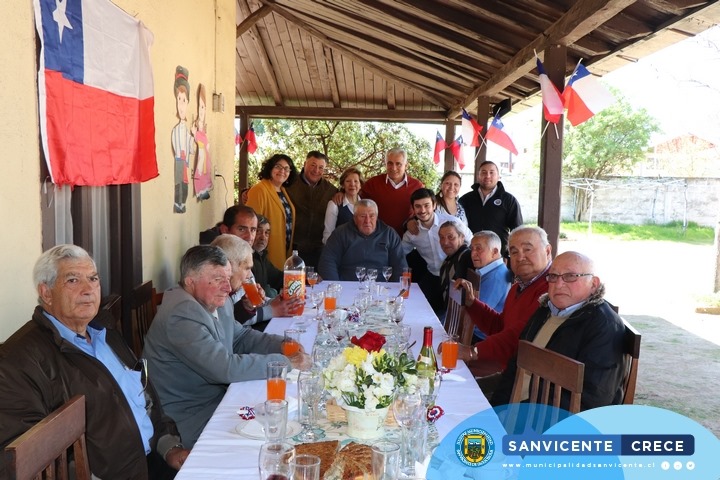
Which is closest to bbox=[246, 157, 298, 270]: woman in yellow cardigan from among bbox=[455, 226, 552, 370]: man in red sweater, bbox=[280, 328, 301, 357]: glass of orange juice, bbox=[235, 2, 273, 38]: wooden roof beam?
bbox=[455, 226, 552, 370]: man in red sweater

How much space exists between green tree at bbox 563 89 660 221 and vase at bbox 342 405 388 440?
72.4 ft

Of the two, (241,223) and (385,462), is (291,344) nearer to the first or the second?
(385,462)

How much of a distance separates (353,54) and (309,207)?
4443 millimetres

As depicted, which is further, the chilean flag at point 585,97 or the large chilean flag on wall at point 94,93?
the chilean flag at point 585,97

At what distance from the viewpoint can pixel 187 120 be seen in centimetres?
476

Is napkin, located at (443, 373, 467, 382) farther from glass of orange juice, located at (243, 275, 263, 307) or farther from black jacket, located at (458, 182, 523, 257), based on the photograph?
black jacket, located at (458, 182, 523, 257)

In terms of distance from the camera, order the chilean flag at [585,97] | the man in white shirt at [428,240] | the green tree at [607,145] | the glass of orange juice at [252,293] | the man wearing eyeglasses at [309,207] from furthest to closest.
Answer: the green tree at [607,145], the man wearing eyeglasses at [309,207], the man in white shirt at [428,240], the chilean flag at [585,97], the glass of orange juice at [252,293]

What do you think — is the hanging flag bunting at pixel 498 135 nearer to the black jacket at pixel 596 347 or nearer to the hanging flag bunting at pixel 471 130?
the hanging flag bunting at pixel 471 130

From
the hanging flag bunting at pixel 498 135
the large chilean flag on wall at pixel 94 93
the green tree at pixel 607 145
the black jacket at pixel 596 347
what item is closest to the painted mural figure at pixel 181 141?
the large chilean flag on wall at pixel 94 93

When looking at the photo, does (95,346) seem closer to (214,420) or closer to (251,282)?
(214,420)

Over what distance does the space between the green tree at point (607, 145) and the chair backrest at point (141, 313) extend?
825 inches

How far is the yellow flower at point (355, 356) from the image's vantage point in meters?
1.77

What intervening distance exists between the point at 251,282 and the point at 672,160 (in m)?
24.8

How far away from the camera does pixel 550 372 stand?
81.4 inches
